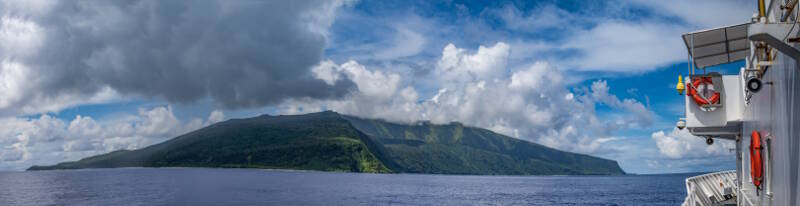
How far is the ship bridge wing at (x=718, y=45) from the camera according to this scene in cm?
1770

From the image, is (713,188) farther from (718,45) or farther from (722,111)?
(718,45)

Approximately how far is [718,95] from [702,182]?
19910mm

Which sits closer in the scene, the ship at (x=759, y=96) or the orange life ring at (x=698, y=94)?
the ship at (x=759, y=96)

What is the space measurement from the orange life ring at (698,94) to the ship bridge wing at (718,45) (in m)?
0.63

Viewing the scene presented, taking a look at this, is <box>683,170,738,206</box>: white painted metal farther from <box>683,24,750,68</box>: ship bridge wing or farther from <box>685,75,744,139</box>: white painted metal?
<box>683,24,750,68</box>: ship bridge wing

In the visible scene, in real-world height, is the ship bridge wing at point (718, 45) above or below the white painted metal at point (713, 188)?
above

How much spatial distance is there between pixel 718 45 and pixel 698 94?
2.96 m

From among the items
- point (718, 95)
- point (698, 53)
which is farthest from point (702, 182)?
point (698, 53)

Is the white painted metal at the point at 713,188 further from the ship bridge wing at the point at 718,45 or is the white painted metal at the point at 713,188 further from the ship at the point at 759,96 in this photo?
the ship bridge wing at the point at 718,45

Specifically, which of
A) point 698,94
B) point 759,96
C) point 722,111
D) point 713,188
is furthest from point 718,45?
point 713,188

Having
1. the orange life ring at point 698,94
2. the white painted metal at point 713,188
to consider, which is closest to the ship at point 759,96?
the orange life ring at point 698,94

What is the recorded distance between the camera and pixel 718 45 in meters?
19.3

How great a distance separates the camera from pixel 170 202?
102 metres

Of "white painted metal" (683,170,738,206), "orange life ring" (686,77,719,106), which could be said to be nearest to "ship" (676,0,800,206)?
"orange life ring" (686,77,719,106)
